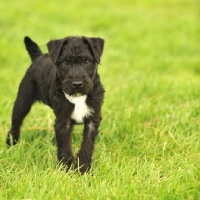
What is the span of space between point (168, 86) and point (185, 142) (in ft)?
6.92

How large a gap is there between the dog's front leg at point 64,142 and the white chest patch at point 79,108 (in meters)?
0.14

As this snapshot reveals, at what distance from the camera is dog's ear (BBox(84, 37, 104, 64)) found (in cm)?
461

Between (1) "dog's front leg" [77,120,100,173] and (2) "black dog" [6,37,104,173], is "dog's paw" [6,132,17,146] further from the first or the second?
(1) "dog's front leg" [77,120,100,173]

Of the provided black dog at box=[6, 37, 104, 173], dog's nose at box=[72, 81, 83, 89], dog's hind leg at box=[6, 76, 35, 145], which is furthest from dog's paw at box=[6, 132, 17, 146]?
dog's nose at box=[72, 81, 83, 89]

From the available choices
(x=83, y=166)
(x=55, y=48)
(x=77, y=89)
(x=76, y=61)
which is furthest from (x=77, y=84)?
(x=83, y=166)

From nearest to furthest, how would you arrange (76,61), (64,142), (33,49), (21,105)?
(76,61) < (64,142) < (21,105) < (33,49)

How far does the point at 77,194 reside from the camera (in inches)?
153

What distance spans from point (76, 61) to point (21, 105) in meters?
1.31

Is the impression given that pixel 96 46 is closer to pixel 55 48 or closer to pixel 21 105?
pixel 55 48

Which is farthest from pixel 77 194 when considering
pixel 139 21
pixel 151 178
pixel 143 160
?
pixel 139 21

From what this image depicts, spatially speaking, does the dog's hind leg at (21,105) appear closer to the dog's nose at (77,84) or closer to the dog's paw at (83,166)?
the dog's paw at (83,166)

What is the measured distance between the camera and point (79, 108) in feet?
15.0

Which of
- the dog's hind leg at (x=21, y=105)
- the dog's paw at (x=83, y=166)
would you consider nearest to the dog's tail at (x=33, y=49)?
the dog's hind leg at (x=21, y=105)

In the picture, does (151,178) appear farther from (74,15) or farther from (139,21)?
(74,15)
